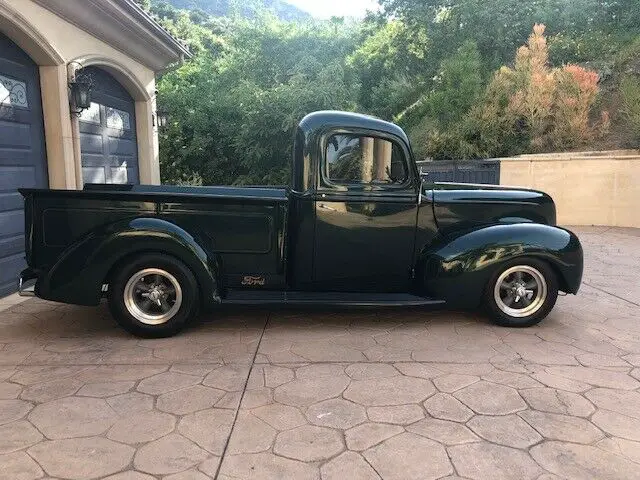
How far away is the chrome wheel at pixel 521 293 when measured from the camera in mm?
4293

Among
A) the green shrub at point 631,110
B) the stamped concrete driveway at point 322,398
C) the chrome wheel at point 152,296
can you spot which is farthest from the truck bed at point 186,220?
the green shrub at point 631,110

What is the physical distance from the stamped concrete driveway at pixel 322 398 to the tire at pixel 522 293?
154mm

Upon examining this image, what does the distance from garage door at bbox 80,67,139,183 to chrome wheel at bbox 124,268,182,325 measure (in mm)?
3938

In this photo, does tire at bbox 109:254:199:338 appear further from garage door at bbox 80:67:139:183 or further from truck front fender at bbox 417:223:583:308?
garage door at bbox 80:67:139:183

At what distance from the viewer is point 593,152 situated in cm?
1115

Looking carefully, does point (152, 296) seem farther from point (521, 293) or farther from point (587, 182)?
point (587, 182)

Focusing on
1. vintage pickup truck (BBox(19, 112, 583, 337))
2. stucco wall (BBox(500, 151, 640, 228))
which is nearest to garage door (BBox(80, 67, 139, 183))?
vintage pickup truck (BBox(19, 112, 583, 337))

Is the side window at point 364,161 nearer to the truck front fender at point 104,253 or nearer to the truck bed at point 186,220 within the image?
the truck bed at point 186,220

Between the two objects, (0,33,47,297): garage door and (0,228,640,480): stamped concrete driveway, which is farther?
(0,33,47,297): garage door

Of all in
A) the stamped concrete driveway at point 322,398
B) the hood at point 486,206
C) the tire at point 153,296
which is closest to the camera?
the stamped concrete driveway at point 322,398

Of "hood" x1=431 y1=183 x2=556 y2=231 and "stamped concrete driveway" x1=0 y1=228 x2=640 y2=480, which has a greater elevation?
"hood" x1=431 y1=183 x2=556 y2=231

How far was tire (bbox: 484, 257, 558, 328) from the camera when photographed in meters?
4.25

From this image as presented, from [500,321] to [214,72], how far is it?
47.8ft

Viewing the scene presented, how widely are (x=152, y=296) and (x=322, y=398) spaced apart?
1794 millimetres
